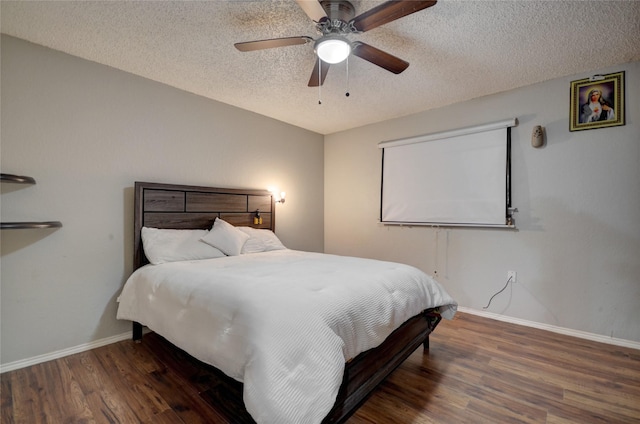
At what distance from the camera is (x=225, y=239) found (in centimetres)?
296

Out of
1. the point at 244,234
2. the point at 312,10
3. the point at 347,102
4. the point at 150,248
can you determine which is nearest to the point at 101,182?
the point at 150,248

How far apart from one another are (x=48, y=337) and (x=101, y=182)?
131 cm

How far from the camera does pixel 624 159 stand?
254 cm

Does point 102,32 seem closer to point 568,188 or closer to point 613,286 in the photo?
point 568,188

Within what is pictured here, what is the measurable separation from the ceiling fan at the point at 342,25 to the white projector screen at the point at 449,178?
171 centimetres

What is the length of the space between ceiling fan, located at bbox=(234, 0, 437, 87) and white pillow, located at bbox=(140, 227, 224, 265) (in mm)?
1793

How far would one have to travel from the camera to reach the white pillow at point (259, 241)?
323 centimetres

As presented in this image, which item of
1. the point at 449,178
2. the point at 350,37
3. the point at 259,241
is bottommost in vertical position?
the point at 259,241

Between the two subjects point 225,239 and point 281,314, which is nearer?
point 281,314

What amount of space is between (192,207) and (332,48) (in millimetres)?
2129

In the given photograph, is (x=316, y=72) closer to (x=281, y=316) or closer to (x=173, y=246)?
(x=281, y=316)

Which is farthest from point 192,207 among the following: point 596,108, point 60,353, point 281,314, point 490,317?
point 596,108

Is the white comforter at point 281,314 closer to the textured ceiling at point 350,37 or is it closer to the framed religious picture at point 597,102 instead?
the textured ceiling at point 350,37

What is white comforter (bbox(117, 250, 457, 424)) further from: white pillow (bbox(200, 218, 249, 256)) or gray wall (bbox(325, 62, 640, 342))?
gray wall (bbox(325, 62, 640, 342))
